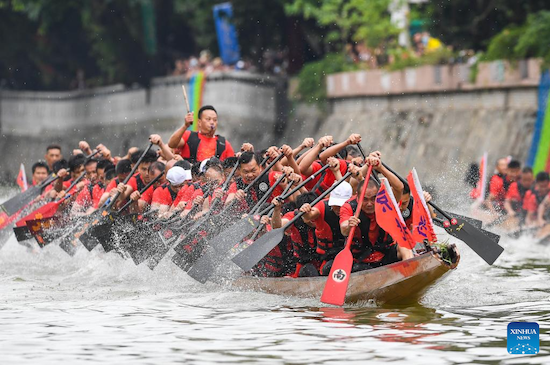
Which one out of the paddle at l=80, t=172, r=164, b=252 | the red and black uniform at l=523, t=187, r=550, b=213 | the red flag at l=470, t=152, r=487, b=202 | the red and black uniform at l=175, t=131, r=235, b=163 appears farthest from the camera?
the red and black uniform at l=523, t=187, r=550, b=213

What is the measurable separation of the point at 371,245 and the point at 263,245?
40.4 inches

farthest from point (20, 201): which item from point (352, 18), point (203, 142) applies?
point (352, 18)

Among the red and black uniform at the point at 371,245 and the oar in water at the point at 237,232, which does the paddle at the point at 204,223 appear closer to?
the oar in water at the point at 237,232

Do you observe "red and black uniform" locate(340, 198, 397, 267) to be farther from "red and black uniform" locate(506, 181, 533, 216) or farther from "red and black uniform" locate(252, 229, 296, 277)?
"red and black uniform" locate(506, 181, 533, 216)

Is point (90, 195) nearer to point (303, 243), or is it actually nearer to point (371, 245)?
point (303, 243)

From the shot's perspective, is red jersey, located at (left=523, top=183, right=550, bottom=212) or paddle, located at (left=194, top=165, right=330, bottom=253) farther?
red jersey, located at (left=523, top=183, right=550, bottom=212)

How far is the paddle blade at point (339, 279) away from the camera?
471 inches

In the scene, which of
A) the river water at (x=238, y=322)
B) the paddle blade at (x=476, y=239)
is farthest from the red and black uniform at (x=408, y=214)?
the river water at (x=238, y=322)

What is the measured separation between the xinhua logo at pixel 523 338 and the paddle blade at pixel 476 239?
6.61 feet

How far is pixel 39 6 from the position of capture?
40.9 meters

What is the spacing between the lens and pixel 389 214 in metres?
11.8

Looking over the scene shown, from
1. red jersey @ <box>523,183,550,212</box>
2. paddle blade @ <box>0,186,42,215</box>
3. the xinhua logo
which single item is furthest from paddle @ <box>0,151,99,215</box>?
the xinhua logo

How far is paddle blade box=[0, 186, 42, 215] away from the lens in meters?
18.9

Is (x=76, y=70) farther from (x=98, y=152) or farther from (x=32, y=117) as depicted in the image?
(x=98, y=152)
